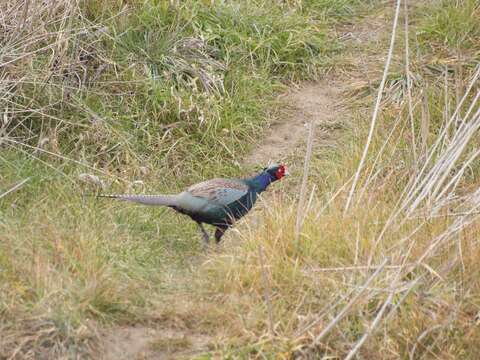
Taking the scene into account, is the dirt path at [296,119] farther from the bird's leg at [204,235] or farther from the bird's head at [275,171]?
the bird's leg at [204,235]

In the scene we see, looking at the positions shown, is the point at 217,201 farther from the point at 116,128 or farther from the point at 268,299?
the point at 268,299

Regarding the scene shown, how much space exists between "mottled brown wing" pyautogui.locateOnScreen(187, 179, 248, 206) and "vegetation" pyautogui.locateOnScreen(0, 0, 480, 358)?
19 cm

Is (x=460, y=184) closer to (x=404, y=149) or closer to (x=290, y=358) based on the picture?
(x=404, y=149)

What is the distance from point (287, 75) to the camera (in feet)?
28.9

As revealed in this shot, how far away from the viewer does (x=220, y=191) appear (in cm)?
677

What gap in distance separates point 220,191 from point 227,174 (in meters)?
1.08

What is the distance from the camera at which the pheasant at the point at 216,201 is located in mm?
6637

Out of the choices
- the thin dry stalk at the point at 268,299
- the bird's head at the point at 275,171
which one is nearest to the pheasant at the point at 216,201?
the bird's head at the point at 275,171

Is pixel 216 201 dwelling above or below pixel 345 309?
below

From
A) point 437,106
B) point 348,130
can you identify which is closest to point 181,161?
point 348,130

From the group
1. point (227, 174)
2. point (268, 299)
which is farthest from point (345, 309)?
point (227, 174)

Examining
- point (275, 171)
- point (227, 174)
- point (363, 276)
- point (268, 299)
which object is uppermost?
point (268, 299)

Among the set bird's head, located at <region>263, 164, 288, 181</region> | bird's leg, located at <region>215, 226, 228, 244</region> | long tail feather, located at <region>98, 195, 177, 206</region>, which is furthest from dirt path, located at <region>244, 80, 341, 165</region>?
long tail feather, located at <region>98, 195, 177, 206</region>

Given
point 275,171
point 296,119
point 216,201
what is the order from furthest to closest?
1. point 296,119
2. point 275,171
3. point 216,201
